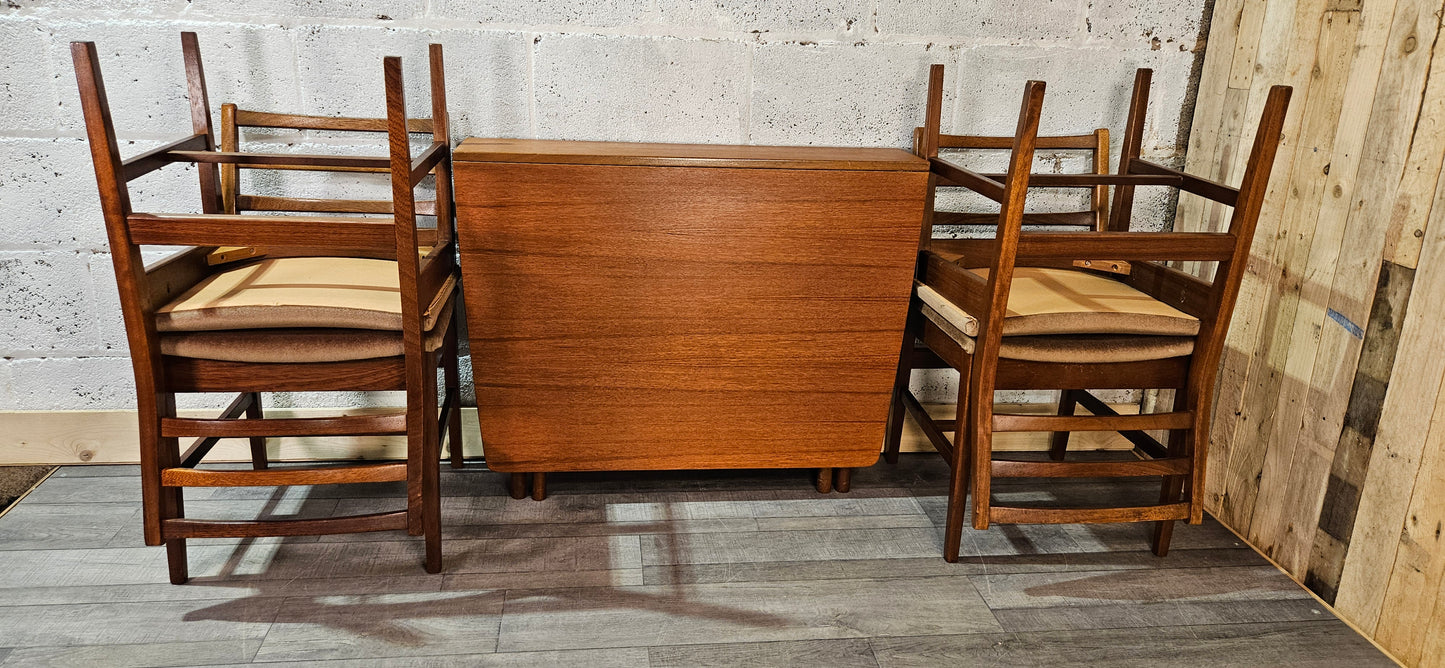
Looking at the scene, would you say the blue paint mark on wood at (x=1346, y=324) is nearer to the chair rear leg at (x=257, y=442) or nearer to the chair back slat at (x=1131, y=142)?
the chair back slat at (x=1131, y=142)

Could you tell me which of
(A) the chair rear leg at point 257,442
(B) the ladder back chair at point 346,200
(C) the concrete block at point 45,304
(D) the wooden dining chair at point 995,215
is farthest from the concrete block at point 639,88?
(C) the concrete block at point 45,304

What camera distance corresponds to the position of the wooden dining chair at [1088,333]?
1.75m

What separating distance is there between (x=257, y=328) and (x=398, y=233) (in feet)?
1.15

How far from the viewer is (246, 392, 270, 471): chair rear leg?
86.4 inches

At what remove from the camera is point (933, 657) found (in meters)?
1.69

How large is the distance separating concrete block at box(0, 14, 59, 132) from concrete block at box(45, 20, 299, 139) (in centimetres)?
2

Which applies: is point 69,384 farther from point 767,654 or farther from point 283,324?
point 767,654

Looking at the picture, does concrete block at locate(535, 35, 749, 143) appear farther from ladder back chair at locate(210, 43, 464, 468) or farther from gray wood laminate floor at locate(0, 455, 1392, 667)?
gray wood laminate floor at locate(0, 455, 1392, 667)

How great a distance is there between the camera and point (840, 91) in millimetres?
2275

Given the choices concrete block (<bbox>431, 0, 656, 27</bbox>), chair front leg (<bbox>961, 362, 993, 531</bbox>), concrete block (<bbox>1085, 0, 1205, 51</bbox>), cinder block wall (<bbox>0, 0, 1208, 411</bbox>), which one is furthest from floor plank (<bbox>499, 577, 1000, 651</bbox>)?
concrete block (<bbox>1085, 0, 1205, 51</bbox>)

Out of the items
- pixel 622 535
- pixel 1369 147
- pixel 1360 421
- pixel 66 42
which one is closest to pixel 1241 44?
pixel 1369 147

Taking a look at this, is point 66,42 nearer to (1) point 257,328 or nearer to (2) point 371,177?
(2) point 371,177

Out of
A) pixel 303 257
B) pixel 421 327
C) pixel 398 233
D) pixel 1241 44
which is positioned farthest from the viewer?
pixel 1241 44

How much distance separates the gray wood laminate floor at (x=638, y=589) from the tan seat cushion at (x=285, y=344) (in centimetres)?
49
